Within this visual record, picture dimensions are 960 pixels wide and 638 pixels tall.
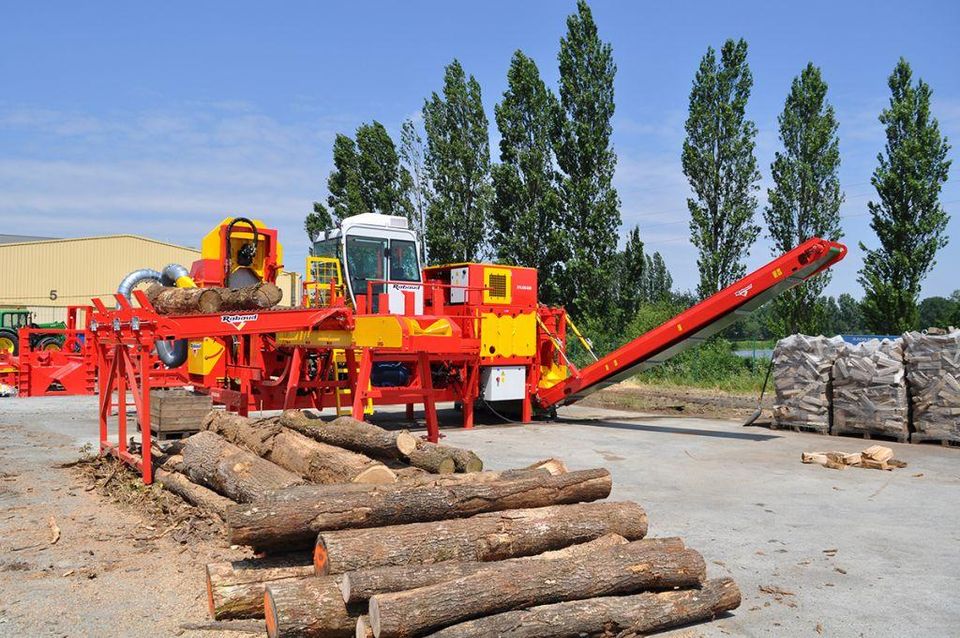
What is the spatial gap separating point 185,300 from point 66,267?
133 ft

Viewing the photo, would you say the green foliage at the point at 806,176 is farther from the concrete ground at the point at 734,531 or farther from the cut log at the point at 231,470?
the cut log at the point at 231,470

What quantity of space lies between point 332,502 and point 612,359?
10198 mm

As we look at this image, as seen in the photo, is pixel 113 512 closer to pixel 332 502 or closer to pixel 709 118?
pixel 332 502

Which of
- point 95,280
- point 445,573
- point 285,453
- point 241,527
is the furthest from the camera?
point 95,280

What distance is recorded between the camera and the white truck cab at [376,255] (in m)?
15.0

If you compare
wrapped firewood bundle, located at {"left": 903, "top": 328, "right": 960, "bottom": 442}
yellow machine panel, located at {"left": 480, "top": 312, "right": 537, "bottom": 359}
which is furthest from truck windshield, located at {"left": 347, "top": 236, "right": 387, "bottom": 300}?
wrapped firewood bundle, located at {"left": 903, "top": 328, "right": 960, "bottom": 442}

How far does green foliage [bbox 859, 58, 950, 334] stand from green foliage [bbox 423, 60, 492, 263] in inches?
566

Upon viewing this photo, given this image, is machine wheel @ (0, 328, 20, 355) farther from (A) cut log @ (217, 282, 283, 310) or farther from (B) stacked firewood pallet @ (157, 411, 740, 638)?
(B) stacked firewood pallet @ (157, 411, 740, 638)

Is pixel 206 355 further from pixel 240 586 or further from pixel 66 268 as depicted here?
pixel 66 268

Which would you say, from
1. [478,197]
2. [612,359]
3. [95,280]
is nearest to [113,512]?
[612,359]

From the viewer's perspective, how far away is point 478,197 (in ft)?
103

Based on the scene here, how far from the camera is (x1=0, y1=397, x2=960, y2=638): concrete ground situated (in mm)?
5141

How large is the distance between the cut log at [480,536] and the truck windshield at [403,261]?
10.2 metres

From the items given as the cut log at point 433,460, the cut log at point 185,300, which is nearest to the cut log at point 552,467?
the cut log at point 433,460
